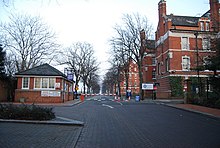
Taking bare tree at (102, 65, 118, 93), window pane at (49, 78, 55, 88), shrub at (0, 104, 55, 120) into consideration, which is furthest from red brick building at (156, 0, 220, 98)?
shrub at (0, 104, 55, 120)

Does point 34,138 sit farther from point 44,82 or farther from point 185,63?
point 185,63

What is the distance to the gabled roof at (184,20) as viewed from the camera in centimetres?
4404

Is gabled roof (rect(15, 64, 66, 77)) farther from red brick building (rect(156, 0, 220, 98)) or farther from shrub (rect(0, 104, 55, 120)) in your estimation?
red brick building (rect(156, 0, 220, 98))

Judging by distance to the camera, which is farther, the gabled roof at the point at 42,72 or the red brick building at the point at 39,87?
the gabled roof at the point at 42,72

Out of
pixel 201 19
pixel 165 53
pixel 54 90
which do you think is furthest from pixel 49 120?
pixel 201 19

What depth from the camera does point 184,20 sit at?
46531 mm

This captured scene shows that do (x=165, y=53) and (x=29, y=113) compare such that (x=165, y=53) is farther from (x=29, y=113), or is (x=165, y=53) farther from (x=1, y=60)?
(x=29, y=113)

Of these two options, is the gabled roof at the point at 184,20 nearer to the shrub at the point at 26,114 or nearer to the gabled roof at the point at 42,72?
the gabled roof at the point at 42,72

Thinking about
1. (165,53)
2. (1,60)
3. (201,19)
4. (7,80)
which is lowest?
(7,80)

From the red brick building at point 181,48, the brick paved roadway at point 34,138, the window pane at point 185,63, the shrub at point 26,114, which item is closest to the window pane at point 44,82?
the shrub at point 26,114

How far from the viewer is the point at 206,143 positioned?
25.4ft

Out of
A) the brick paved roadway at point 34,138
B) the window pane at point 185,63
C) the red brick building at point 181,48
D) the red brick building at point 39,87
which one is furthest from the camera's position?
the window pane at point 185,63

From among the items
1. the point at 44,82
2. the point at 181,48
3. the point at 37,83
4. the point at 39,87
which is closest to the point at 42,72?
the point at 44,82

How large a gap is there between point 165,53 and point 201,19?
9687mm
